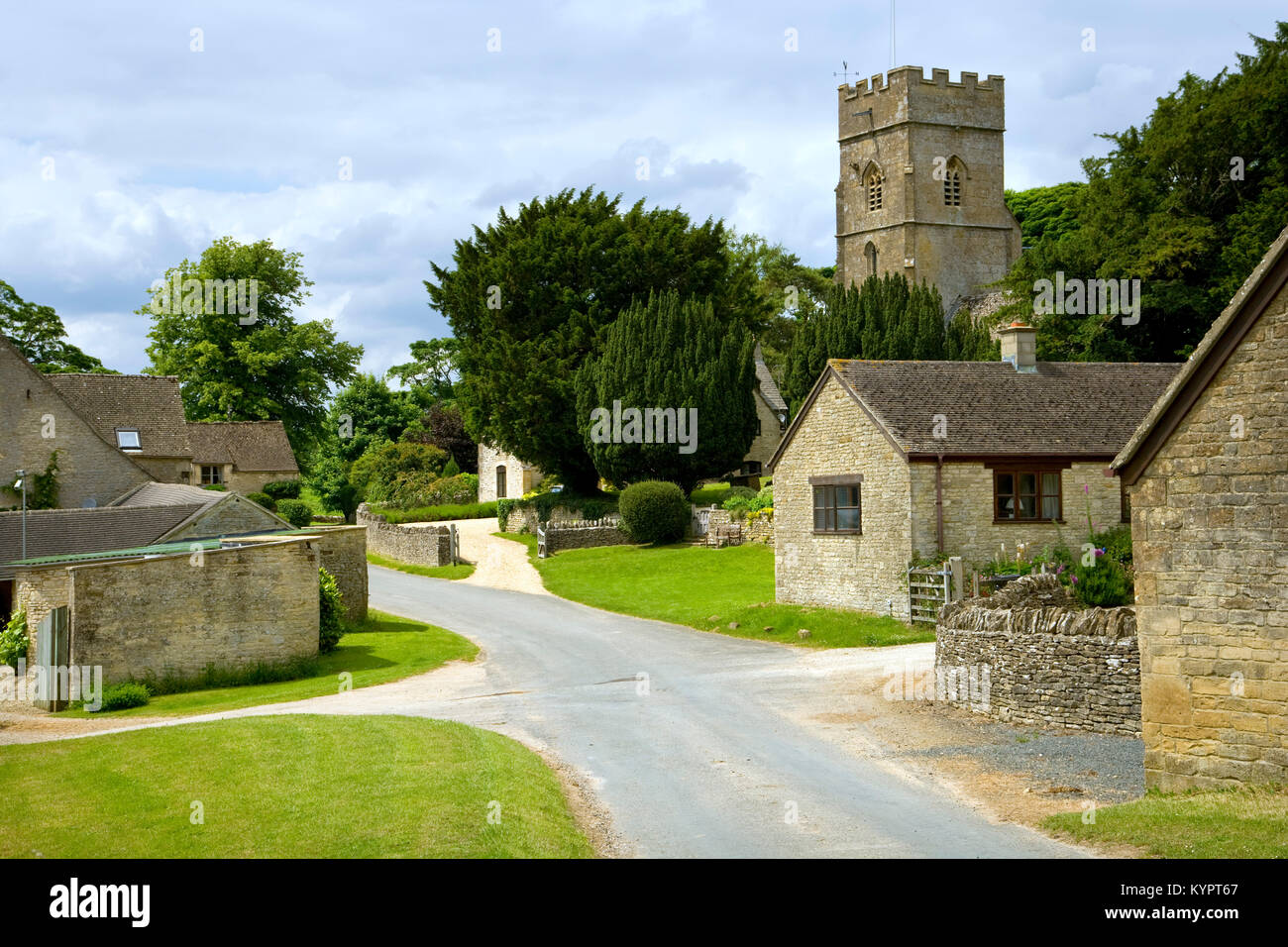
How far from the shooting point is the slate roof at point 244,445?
59.8m

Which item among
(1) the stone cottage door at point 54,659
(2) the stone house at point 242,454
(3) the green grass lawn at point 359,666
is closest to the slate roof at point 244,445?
(2) the stone house at point 242,454

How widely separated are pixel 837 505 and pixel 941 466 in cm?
330

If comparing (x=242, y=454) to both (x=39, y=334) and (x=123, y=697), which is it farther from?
(x=123, y=697)

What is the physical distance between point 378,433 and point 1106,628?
234 feet

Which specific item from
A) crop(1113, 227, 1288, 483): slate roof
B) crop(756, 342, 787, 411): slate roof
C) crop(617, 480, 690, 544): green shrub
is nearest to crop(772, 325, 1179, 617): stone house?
crop(617, 480, 690, 544): green shrub

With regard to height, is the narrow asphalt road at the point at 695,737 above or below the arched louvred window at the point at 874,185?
below

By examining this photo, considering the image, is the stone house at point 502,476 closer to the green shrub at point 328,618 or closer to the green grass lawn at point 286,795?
the green shrub at point 328,618

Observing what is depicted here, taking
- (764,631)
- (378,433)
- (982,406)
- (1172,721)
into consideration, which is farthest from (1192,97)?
(378,433)

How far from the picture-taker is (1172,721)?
1274 centimetres

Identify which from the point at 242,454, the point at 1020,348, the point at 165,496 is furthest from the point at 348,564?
the point at 242,454

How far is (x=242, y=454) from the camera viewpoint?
60719 millimetres

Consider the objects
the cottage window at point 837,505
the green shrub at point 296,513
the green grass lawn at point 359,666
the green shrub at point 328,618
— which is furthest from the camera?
the green shrub at point 296,513

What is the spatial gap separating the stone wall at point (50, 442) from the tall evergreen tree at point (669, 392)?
17989 mm
